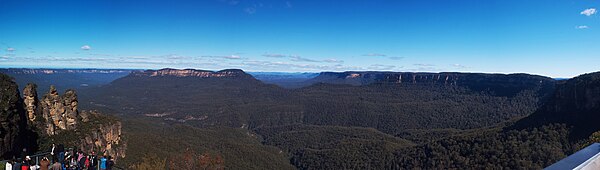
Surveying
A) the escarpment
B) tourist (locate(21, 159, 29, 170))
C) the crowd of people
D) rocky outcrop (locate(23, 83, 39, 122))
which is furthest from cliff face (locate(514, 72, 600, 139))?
rocky outcrop (locate(23, 83, 39, 122))

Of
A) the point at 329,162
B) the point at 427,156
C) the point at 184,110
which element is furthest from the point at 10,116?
the point at 184,110

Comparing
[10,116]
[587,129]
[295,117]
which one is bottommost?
[295,117]

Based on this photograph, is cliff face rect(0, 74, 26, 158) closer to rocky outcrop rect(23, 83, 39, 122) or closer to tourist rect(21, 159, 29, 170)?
rocky outcrop rect(23, 83, 39, 122)

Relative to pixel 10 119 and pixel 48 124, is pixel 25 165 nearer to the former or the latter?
pixel 10 119

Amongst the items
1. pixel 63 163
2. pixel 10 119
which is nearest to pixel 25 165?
pixel 63 163

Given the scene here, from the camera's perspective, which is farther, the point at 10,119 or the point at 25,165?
the point at 10,119

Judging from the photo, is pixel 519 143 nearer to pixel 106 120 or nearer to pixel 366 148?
pixel 366 148
